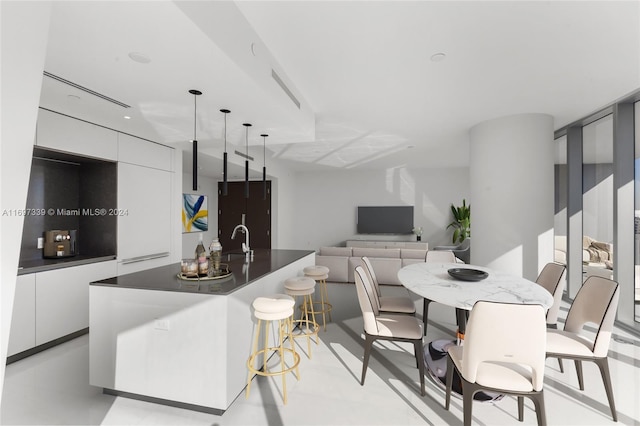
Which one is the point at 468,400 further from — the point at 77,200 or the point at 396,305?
the point at 77,200

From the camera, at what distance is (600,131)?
4.04 meters

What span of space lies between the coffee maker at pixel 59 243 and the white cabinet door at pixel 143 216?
49 centimetres

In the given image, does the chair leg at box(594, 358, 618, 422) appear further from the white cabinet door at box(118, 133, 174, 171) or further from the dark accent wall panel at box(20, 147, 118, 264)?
the white cabinet door at box(118, 133, 174, 171)

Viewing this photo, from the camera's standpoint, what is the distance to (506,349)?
64.2 inches

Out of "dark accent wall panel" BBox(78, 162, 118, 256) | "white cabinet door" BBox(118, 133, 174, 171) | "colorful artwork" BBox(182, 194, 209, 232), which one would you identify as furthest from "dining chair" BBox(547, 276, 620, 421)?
"colorful artwork" BBox(182, 194, 209, 232)

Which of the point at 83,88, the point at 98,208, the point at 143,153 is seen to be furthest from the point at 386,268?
the point at 83,88

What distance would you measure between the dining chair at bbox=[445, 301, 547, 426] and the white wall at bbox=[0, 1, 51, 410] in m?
2.06

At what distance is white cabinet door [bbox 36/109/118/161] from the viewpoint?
9.34ft

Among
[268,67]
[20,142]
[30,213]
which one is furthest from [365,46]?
[30,213]

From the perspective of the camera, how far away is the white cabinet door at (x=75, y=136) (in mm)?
2846

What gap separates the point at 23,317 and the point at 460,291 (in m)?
3.79

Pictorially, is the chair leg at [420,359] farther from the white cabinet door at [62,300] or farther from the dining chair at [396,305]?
the white cabinet door at [62,300]

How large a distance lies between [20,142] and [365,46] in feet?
6.91

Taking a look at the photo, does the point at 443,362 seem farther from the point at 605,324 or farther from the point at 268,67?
the point at 268,67
